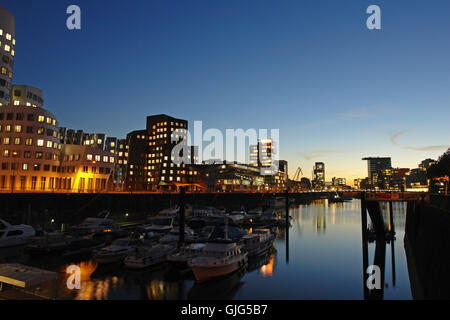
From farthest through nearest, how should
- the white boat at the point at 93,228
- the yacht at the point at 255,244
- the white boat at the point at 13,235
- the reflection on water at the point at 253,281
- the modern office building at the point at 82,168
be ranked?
the modern office building at the point at 82,168, the white boat at the point at 93,228, the yacht at the point at 255,244, the white boat at the point at 13,235, the reflection on water at the point at 253,281

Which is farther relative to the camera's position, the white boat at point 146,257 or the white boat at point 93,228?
the white boat at point 93,228

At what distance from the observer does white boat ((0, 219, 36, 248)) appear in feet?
135

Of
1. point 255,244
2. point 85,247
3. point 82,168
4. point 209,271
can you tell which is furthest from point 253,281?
point 82,168

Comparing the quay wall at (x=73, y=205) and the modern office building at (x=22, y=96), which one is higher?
the modern office building at (x=22, y=96)

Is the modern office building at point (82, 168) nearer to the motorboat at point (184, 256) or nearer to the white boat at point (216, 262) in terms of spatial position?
the motorboat at point (184, 256)

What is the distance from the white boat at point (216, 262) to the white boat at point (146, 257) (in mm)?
6841

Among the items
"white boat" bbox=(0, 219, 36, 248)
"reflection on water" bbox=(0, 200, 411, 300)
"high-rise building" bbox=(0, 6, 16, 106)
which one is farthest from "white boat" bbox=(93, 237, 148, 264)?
"high-rise building" bbox=(0, 6, 16, 106)

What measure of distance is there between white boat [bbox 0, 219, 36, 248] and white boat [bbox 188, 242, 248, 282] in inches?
1171

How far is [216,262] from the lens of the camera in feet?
99.7

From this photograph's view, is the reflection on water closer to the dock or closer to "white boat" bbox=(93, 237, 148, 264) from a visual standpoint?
"white boat" bbox=(93, 237, 148, 264)

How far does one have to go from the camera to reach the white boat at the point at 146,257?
110ft

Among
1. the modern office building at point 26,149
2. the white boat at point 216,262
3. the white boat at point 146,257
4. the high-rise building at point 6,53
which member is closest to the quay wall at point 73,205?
the modern office building at point 26,149
